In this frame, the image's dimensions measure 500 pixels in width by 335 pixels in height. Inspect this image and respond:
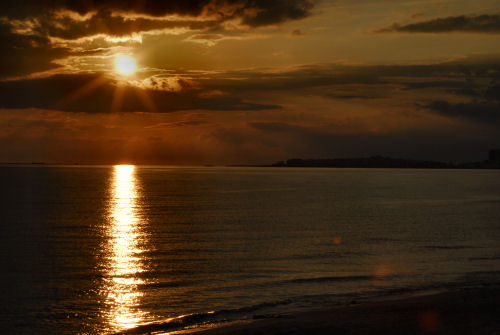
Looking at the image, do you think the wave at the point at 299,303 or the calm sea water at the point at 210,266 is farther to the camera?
the calm sea water at the point at 210,266

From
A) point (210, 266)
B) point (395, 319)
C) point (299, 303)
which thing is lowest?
point (395, 319)

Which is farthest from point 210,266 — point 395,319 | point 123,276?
point 395,319

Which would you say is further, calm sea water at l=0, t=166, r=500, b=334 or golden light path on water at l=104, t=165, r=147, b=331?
calm sea water at l=0, t=166, r=500, b=334

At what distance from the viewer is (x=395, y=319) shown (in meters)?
19.1

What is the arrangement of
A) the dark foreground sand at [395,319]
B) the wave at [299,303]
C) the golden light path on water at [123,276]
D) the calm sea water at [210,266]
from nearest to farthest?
the dark foreground sand at [395,319], the wave at [299,303], the golden light path on water at [123,276], the calm sea water at [210,266]

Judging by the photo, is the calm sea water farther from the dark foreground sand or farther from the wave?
the dark foreground sand

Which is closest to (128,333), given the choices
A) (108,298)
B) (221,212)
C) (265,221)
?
(108,298)

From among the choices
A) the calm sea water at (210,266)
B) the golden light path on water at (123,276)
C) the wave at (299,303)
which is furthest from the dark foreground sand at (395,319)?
the golden light path on water at (123,276)

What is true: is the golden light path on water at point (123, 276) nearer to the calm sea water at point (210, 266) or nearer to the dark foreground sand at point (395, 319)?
the calm sea water at point (210, 266)

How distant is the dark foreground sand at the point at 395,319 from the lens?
699 inches

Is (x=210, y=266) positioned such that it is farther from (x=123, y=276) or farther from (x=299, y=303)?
(x=299, y=303)

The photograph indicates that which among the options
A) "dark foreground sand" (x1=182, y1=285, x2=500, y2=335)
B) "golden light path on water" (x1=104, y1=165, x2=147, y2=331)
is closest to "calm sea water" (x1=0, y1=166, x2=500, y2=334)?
"golden light path on water" (x1=104, y1=165, x2=147, y2=331)

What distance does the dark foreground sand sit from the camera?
17750 millimetres

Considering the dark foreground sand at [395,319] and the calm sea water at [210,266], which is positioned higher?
the calm sea water at [210,266]
